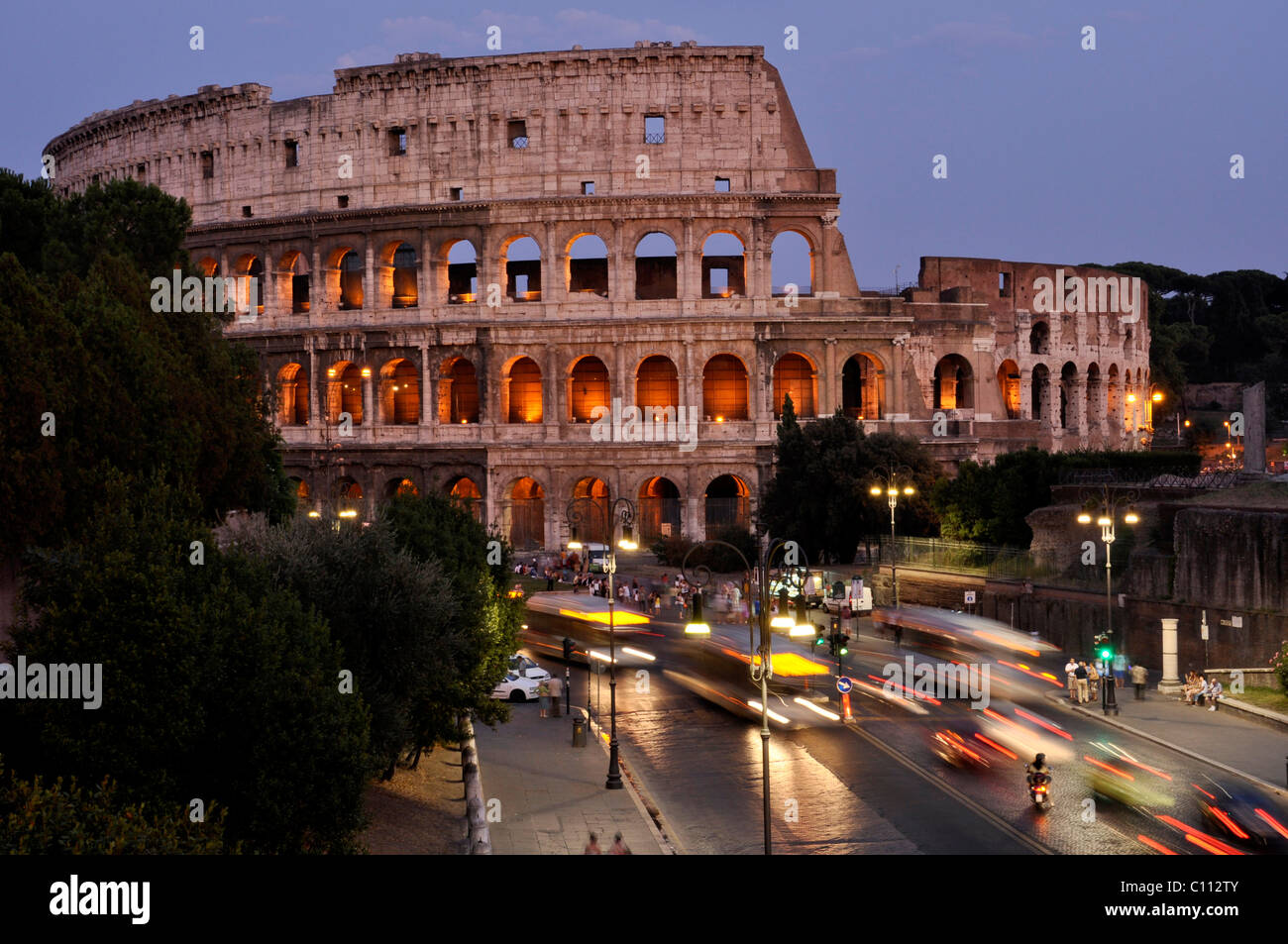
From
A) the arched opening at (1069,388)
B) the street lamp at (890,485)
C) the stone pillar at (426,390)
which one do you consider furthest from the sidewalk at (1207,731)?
the arched opening at (1069,388)

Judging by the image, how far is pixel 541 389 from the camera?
52.3m

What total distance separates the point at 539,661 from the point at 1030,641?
12.6m

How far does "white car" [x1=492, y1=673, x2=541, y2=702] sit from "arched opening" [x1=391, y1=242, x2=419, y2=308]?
30150 mm

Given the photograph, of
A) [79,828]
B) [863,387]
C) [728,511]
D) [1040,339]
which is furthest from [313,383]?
[79,828]

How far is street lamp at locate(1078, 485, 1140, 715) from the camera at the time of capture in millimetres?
24859

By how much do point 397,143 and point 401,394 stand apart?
1096 cm

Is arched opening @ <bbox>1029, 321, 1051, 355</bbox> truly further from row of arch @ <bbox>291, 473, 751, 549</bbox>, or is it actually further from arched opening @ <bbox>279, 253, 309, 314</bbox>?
arched opening @ <bbox>279, 253, 309, 314</bbox>

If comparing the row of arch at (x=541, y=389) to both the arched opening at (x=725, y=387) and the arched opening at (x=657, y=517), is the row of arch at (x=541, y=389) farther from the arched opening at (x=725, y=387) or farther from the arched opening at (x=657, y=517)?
the arched opening at (x=657, y=517)

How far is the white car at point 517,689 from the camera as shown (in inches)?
1108

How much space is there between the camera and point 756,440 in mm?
48812

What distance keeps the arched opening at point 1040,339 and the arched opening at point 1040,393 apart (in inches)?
31.1

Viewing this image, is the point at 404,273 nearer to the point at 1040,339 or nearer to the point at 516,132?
the point at 516,132
